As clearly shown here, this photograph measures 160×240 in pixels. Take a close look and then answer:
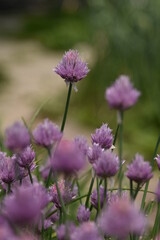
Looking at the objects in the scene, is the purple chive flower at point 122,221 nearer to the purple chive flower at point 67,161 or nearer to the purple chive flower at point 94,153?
the purple chive flower at point 67,161

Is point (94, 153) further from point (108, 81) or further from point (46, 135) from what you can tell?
point (108, 81)

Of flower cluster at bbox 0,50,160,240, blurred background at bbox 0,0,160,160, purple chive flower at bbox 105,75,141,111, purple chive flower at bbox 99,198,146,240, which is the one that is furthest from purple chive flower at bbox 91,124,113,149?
blurred background at bbox 0,0,160,160

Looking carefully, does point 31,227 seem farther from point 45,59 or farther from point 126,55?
point 45,59

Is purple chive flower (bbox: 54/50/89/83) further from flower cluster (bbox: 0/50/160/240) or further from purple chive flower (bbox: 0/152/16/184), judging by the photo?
purple chive flower (bbox: 0/152/16/184)

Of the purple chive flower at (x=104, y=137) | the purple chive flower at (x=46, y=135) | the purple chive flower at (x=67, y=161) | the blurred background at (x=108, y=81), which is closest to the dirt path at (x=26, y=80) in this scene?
the blurred background at (x=108, y=81)

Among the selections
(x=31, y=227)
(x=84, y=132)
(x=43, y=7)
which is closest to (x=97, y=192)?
(x=31, y=227)

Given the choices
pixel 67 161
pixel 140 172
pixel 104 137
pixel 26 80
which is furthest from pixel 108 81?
pixel 67 161

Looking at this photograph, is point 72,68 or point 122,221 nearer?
point 122,221
